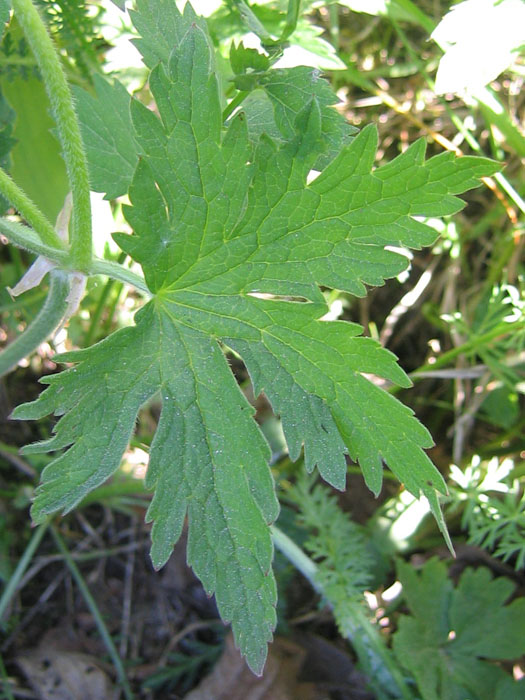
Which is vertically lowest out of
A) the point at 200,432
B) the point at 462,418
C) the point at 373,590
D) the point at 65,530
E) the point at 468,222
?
the point at 373,590

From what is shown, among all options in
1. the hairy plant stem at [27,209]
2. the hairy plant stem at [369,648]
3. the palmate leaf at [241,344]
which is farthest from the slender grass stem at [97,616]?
the hairy plant stem at [27,209]

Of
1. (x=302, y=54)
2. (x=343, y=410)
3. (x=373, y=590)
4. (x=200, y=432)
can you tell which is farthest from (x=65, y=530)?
(x=302, y=54)

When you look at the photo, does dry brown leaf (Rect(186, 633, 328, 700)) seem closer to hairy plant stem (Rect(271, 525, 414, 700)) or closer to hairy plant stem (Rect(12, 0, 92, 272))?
hairy plant stem (Rect(271, 525, 414, 700))

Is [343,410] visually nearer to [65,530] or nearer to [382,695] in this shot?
[382,695]

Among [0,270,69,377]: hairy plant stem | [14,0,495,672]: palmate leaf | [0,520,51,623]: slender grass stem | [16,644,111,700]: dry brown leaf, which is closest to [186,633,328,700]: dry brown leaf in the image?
[16,644,111,700]: dry brown leaf

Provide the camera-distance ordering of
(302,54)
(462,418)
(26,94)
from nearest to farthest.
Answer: (302,54) < (26,94) < (462,418)

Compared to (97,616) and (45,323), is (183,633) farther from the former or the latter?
(45,323)

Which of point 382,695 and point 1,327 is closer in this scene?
point 382,695
